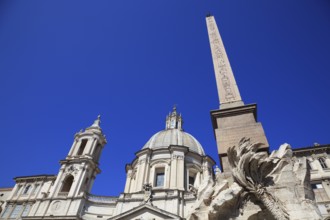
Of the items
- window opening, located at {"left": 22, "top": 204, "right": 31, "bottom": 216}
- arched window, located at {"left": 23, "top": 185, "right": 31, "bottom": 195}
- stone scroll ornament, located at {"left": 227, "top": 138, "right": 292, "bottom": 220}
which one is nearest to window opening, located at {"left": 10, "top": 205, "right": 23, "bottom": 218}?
window opening, located at {"left": 22, "top": 204, "right": 31, "bottom": 216}

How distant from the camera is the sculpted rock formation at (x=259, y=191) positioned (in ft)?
13.5

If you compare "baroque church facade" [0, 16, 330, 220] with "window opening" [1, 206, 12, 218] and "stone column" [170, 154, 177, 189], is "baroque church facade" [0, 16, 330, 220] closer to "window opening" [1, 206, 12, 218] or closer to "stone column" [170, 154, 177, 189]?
"window opening" [1, 206, 12, 218]

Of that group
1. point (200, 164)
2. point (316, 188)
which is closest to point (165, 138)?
point (200, 164)

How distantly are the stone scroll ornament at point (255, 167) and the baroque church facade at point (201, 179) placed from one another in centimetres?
2

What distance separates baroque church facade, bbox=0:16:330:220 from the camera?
4410 millimetres

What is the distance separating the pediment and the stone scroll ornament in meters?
17.9

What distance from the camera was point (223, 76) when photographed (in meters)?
8.62

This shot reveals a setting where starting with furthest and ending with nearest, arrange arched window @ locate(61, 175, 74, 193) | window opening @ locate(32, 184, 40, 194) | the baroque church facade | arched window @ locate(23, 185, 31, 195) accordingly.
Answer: arched window @ locate(23, 185, 31, 195) → window opening @ locate(32, 184, 40, 194) → arched window @ locate(61, 175, 74, 193) → the baroque church facade

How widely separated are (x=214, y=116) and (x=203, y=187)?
93.2 inches

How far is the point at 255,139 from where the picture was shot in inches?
229

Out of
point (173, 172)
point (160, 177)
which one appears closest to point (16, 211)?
point (160, 177)

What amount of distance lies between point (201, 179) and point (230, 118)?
17.6 m

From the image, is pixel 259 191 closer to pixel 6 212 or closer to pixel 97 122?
pixel 6 212

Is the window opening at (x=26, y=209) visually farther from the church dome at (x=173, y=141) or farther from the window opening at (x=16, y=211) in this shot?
the church dome at (x=173, y=141)
